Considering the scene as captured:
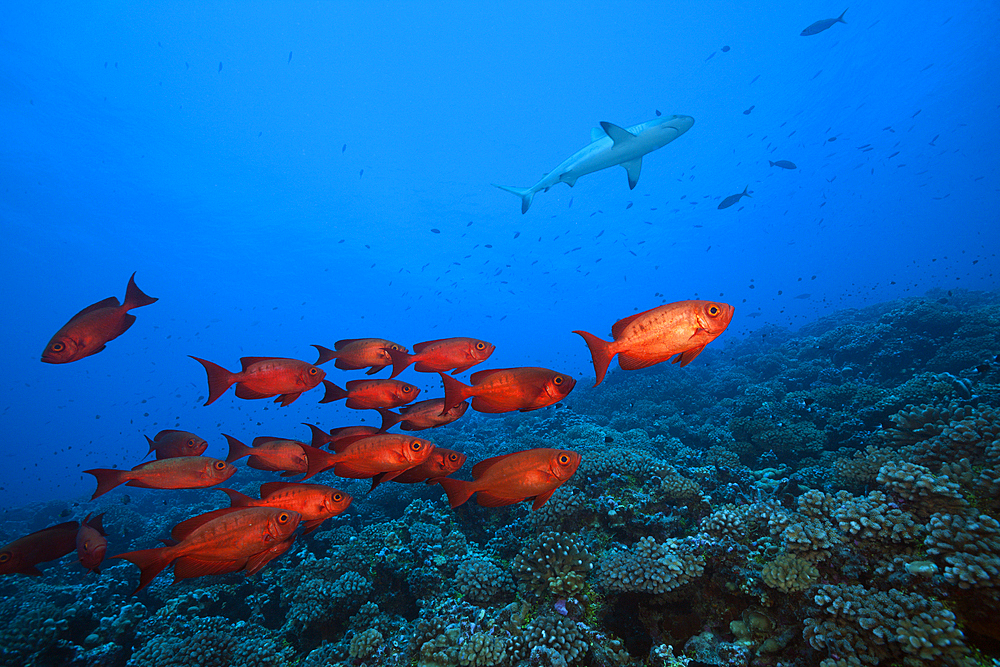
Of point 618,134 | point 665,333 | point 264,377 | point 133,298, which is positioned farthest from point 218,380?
A: point 618,134

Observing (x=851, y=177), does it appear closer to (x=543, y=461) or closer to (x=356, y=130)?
(x=356, y=130)

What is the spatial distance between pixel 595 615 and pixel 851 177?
324 feet

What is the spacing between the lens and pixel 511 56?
42.6 m

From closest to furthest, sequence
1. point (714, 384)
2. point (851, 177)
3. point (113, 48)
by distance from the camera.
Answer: point (714, 384)
point (113, 48)
point (851, 177)

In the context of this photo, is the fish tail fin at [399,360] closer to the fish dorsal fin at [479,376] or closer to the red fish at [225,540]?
the fish dorsal fin at [479,376]

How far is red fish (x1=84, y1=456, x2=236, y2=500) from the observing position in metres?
3.48

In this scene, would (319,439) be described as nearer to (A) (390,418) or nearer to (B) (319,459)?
(B) (319,459)

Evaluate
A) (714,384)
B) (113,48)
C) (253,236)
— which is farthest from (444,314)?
(714,384)

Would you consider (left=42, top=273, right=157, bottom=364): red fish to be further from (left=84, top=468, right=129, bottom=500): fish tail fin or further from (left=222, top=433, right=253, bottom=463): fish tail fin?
(left=222, top=433, right=253, bottom=463): fish tail fin

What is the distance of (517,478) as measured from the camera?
2.87 m

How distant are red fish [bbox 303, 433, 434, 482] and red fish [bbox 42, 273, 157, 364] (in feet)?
7.87

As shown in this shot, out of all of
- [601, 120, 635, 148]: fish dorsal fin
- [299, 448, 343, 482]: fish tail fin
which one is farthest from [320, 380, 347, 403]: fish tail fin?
[601, 120, 635, 148]: fish dorsal fin

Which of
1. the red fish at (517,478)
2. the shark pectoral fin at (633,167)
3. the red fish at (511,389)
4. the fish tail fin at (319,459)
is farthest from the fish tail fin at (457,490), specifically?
the shark pectoral fin at (633,167)

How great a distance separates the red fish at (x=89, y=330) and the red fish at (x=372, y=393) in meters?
1.99
